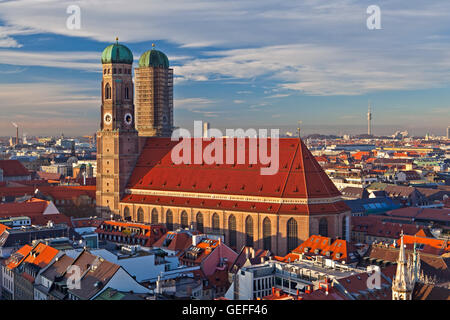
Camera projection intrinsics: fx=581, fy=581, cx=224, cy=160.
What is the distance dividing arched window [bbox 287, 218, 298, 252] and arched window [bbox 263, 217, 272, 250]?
11.0 feet

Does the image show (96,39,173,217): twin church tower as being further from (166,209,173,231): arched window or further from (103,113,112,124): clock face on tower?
(166,209,173,231): arched window

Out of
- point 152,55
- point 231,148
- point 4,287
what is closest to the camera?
point 4,287

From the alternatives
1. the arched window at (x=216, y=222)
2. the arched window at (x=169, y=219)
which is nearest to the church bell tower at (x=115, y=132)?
the arched window at (x=169, y=219)

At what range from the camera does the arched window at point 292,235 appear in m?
95.8

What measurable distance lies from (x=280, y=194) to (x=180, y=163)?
24.2 metres

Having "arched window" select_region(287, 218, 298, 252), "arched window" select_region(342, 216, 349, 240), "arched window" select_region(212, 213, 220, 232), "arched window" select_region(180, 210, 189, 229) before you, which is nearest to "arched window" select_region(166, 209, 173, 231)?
"arched window" select_region(180, 210, 189, 229)

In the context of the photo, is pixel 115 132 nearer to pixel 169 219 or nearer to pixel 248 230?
pixel 169 219

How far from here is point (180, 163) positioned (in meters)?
113

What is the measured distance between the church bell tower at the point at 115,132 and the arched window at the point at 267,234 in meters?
33.6

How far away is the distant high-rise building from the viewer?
6137 inches

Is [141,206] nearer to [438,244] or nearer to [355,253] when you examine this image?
[355,253]

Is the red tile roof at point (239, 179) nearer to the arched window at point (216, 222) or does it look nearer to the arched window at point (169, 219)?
the arched window at point (216, 222)

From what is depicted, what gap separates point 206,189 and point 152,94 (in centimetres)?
5792
